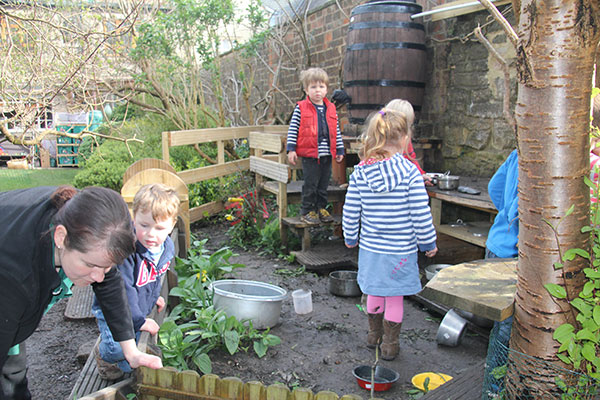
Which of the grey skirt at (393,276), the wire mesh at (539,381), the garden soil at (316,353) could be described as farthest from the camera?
the grey skirt at (393,276)

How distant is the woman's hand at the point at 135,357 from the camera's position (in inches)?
76.5

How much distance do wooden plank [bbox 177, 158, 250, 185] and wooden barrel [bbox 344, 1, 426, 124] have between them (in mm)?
2229

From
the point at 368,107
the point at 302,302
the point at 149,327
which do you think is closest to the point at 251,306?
the point at 302,302

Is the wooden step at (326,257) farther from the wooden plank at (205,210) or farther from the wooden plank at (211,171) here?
the wooden plank at (205,210)

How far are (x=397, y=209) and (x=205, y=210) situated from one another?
4295 mm

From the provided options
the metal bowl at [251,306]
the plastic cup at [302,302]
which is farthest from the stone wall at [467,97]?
the metal bowl at [251,306]

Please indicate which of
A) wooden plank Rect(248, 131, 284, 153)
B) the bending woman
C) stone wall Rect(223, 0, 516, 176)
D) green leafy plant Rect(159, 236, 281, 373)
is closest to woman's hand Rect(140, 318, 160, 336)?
green leafy plant Rect(159, 236, 281, 373)

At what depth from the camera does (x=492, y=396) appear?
205 cm

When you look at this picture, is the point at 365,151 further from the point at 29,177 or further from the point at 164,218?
the point at 29,177

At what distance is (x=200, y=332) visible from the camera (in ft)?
10.2

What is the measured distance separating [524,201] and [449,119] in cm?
378

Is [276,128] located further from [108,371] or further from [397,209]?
[108,371]

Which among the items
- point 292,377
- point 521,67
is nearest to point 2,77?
point 292,377

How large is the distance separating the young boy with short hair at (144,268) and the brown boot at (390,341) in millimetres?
1429
